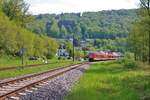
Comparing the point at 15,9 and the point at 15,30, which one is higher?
the point at 15,9

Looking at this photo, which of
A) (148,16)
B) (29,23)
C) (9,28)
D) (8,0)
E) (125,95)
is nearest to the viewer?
(125,95)

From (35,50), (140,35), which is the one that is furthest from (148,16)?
(35,50)

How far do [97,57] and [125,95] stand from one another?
85631 mm

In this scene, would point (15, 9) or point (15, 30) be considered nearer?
point (15, 30)

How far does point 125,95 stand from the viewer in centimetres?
2086

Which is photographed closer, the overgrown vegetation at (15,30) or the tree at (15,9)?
the overgrown vegetation at (15,30)

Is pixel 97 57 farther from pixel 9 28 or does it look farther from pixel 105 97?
pixel 105 97

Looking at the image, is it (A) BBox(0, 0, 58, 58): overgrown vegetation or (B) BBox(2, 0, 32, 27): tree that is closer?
(A) BBox(0, 0, 58, 58): overgrown vegetation

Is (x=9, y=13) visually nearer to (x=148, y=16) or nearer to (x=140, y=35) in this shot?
(x=140, y=35)

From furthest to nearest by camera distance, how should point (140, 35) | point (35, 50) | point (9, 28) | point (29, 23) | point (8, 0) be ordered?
point (35, 50)
point (29, 23)
point (8, 0)
point (9, 28)
point (140, 35)

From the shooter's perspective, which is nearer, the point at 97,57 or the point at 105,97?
the point at 105,97

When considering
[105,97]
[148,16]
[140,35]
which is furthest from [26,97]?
[140,35]

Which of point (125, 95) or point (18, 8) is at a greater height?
point (18, 8)

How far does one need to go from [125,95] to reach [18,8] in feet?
256
